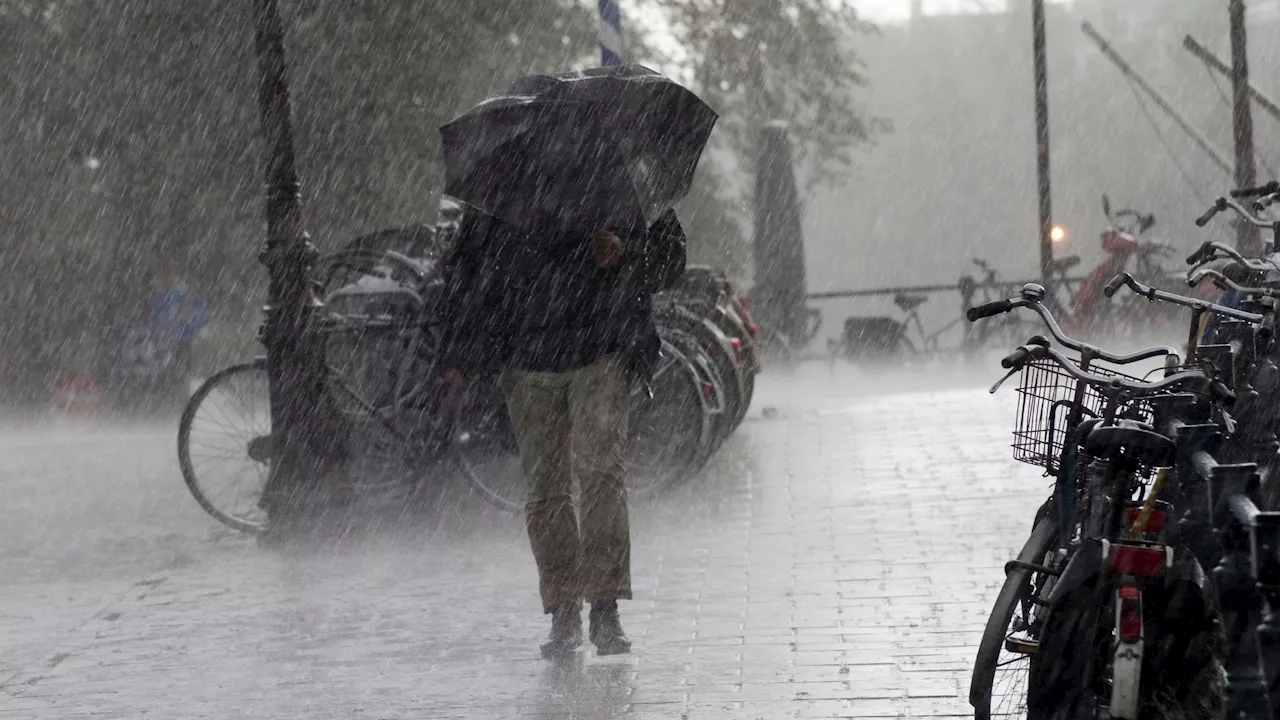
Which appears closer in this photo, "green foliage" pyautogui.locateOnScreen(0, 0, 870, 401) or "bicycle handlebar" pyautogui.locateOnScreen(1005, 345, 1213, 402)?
"bicycle handlebar" pyautogui.locateOnScreen(1005, 345, 1213, 402)

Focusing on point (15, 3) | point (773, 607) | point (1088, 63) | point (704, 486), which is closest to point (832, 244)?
point (1088, 63)

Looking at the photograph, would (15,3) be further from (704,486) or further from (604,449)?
(604,449)

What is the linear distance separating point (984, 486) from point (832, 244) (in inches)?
1793

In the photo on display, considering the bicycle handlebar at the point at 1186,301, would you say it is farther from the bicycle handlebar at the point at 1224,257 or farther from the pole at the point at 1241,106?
the pole at the point at 1241,106

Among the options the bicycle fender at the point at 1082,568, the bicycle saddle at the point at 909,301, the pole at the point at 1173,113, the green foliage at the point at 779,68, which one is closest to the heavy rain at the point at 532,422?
the bicycle fender at the point at 1082,568

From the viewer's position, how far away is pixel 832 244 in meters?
55.0

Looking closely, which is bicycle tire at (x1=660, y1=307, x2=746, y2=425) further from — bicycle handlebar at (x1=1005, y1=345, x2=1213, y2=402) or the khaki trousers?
bicycle handlebar at (x1=1005, y1=345, x2=1213, y2=402)

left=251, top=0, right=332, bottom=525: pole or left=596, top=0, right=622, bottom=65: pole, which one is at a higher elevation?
left=596, top=0, right=622, bottom=65: pole

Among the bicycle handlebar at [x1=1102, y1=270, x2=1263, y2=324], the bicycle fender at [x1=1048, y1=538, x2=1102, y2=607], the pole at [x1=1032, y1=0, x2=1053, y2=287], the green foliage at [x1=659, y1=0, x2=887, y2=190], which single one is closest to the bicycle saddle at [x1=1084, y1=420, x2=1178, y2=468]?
the bicycle fender at [x1=1048, y1=538, x2=1102, y2=607]

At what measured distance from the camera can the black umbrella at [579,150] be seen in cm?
654

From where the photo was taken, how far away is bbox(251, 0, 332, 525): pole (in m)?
9.45

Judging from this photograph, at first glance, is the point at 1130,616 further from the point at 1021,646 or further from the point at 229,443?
the point at 229,443

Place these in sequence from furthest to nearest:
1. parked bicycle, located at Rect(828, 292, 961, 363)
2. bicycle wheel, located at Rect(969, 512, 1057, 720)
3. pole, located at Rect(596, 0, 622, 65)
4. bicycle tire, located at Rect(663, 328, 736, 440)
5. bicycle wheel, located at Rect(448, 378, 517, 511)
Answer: parked bicycle, located at Rect(828, 292, 961, 363) < pole, located at Rect(596, 0, 622, 65) < bicycle tire, located at Rect(663, 328, 736, 440) < bicycle wheel, located at Rect(448, 378, 517, 511) < bicycle wheel, located at Rect(969, 512, 1057, 720)

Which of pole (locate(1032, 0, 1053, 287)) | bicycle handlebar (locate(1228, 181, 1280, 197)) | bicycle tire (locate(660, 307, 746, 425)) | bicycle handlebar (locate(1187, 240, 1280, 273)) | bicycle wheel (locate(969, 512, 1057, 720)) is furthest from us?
pole (locate(1032, 0, 1053, 287))
